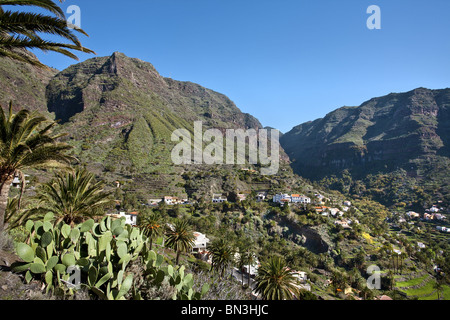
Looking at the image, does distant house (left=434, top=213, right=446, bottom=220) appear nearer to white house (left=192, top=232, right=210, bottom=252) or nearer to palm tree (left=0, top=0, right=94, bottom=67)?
white house (left=192, top=232, right=210, bottom=252)

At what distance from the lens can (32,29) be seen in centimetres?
589

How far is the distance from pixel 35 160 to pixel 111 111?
113m

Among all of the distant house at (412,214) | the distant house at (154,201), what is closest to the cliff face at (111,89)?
the distant house at (154,201)

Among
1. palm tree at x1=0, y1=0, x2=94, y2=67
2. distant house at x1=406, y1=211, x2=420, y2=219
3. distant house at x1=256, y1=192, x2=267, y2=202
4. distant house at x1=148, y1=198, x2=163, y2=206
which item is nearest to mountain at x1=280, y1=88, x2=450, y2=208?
A: distant house at x1=406, y1=211, x2=420, y2=219

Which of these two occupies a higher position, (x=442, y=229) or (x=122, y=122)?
(x=122, y=122)

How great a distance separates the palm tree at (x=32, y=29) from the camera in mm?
5438

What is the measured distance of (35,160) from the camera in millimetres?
7625

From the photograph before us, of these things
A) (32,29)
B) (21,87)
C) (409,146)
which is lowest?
(32,29)

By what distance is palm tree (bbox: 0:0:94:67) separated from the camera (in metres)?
5.44

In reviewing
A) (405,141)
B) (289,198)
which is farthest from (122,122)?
(405,141)

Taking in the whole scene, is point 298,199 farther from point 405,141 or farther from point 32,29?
point 405,141

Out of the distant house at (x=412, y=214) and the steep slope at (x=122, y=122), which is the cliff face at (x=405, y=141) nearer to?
the distant house at (x=412, y=214)

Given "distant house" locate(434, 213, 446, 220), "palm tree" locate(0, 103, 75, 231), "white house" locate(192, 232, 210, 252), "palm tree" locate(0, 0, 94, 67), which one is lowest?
"white house" locate(192, 232, 210, 252)
